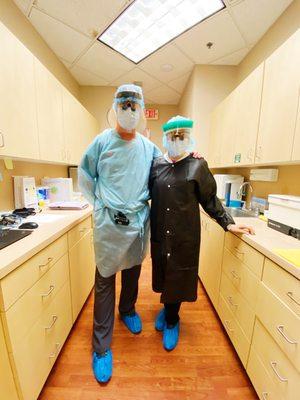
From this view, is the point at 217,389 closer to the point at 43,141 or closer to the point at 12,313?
the point at 12,313

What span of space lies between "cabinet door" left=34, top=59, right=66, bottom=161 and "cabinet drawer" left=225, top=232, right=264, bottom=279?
160 centimetres

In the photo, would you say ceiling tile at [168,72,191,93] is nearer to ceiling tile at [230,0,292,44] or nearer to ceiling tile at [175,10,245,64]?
ceiling tile at [175,10,245,64]

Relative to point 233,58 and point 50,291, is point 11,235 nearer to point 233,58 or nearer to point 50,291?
point 50,291

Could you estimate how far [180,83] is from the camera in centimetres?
290

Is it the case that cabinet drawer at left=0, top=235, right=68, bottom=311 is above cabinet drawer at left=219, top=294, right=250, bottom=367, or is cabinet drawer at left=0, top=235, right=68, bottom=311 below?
above

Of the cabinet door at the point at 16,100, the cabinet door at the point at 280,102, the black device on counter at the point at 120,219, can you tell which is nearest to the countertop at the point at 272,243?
the cabinet door at the point at 280,102

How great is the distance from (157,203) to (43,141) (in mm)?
1113

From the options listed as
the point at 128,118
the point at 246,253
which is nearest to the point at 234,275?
the point at 246,253

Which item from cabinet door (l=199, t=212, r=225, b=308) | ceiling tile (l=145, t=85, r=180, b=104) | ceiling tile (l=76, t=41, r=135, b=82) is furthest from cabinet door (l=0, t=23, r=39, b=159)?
ceiling tile (l=145, t=85, r=180, b=104)

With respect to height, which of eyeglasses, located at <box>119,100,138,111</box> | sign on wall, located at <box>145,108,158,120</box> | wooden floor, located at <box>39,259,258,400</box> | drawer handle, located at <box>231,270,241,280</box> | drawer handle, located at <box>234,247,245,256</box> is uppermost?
sign on wall, located at <box>145,108,158,120</box>

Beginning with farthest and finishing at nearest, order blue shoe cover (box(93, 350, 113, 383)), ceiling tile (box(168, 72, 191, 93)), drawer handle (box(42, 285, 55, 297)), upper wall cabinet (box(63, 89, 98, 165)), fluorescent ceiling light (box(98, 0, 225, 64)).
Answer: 1. ceiling tile (box(168, 72, 191, 93))
2. upper wall cabinet (box(63, 89, 98, 165))
3. fluorescent ceiling light (box(98, 0, 225, 64))
4. blue shoe cover (box(93, 350, 113, 383))
5. drawer handle (box(42, 285, 55, 297))

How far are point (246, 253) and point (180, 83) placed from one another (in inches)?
110

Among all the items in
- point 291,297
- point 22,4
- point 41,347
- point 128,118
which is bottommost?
point 41,347

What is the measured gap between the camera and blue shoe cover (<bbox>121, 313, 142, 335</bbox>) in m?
1.44
